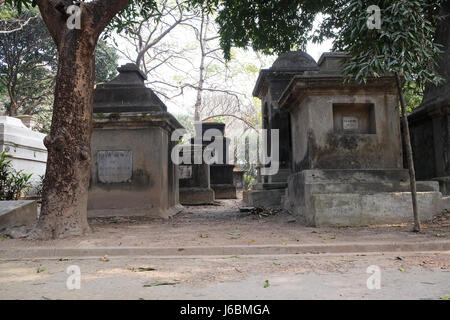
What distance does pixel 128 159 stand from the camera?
24.8 feet

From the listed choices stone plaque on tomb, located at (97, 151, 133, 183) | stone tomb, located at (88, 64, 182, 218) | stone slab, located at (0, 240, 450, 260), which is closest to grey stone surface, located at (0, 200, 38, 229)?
stone tomb, located at (88, 64, 182, 218)

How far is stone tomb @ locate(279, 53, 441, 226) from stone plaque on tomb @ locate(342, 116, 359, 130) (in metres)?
0.02

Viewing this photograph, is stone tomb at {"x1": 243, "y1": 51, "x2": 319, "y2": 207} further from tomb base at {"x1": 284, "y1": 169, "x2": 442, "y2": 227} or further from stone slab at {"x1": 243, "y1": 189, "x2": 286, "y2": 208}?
tomb base at {"x1": 284, "y1": 169, "x2": 442, "y2": 227}

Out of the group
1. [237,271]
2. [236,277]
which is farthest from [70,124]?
[236,277]

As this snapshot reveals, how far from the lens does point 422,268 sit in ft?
11.3

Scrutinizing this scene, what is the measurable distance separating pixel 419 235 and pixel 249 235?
230cm

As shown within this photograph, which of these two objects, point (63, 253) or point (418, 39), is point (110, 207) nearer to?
point (63, 253)

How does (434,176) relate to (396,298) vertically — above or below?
above

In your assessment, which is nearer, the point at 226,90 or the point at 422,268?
the point at 422,268

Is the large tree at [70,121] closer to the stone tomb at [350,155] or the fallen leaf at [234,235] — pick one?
the fallen leaf at [234,235]

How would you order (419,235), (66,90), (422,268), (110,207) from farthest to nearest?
(110,207) → (66,90) → (419,235) → (422,268)

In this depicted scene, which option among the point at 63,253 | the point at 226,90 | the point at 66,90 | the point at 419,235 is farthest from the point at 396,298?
the point at 226,90

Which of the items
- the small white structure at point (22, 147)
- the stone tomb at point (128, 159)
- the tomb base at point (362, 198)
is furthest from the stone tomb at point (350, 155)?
the small white structure at point (22, 147)

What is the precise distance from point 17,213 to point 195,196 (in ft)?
23.6
